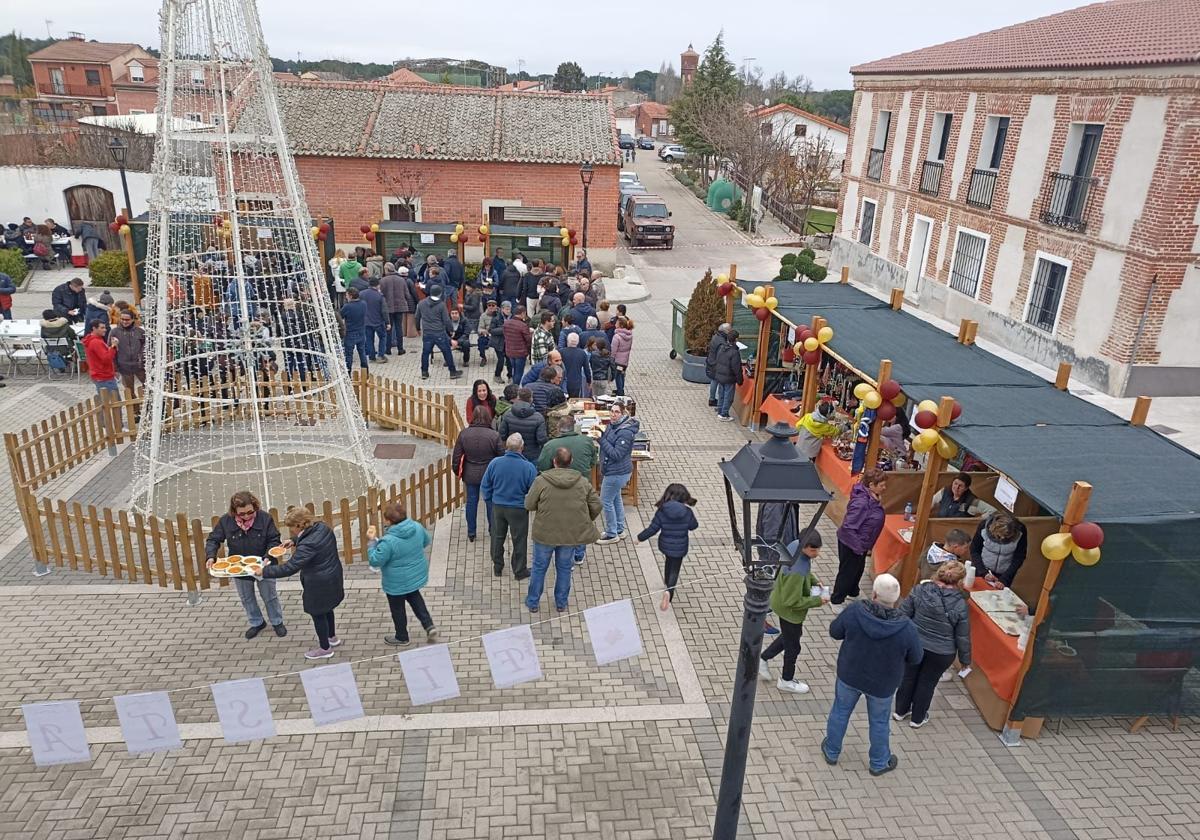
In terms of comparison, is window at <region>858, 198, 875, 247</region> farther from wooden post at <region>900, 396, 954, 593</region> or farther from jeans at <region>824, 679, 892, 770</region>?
jeans at <region>824, 679, 892, 770</region>

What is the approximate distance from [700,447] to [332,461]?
221 inches

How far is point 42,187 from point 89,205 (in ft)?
4.26

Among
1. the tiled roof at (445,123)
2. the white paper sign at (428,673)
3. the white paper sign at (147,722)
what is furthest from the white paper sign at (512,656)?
the tiled roof at (445,123)

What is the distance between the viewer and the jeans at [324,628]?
23.9ft

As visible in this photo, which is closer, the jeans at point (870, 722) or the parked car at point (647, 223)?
the jeans at point (870, 722)

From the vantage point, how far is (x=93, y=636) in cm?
768

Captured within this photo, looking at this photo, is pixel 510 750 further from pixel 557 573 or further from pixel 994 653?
pixel 994 653

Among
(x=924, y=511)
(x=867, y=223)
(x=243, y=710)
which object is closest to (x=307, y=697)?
(x=243, y=710)

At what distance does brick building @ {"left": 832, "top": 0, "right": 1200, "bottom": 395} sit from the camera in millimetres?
15414

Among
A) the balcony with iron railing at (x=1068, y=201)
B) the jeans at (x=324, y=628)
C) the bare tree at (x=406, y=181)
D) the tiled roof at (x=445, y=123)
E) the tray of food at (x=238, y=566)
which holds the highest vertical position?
the tiled roof at (x=445, y=123)

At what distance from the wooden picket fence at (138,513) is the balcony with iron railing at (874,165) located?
2066cm

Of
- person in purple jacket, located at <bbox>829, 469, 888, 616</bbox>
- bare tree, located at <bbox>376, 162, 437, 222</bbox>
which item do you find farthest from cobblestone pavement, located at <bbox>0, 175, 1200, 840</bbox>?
bare tree, located at <bbox>376, 162, 437, 222</bbox>

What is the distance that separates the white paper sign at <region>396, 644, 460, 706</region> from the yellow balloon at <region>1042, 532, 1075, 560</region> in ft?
15.7

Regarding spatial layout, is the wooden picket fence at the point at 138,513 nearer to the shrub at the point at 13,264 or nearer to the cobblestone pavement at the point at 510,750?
the cobblestone pavement at the point at 510,750
